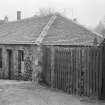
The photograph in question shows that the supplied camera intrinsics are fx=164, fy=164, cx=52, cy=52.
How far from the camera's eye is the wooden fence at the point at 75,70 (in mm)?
8023

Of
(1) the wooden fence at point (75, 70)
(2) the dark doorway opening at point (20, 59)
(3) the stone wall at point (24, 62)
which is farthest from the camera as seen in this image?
(2) the dark doorway opening at point (20, 59)

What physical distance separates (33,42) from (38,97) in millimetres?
4960

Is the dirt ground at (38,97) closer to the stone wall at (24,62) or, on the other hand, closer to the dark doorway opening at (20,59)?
the stone wall at (24,62)

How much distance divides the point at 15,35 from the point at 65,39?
16.6ft

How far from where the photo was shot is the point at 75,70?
8914mm

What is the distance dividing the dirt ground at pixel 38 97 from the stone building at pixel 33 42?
288 centimetres

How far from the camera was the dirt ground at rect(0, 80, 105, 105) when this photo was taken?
780cm

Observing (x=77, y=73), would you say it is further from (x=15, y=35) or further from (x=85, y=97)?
(x=15, y=35)

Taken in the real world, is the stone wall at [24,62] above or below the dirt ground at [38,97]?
above

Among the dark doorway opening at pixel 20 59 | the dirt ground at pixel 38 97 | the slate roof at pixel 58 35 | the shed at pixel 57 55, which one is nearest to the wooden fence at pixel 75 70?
the shed at pixel 57 55

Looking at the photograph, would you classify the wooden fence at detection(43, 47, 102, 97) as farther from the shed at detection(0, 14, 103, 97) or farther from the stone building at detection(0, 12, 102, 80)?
the stone building at detection(0, 12, 102, 80)

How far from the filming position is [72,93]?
911 centimetres

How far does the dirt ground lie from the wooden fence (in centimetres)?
47

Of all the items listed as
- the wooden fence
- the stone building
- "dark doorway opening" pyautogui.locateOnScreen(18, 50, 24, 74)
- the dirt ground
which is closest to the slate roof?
the stone building
